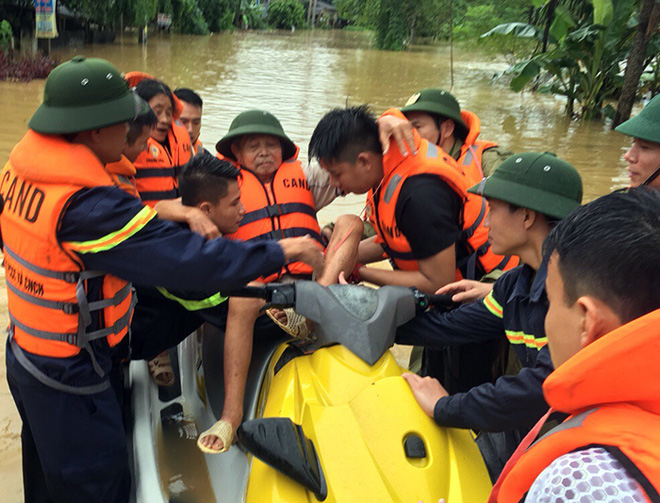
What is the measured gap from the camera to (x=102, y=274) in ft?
6.95

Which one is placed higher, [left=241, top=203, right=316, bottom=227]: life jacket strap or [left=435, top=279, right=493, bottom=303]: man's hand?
[left=241, top=203, right=316, bottom=227]: life jacket strap

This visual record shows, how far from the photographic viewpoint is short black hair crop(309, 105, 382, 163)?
113 inches

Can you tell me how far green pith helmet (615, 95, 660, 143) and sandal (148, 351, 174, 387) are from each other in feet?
8.33

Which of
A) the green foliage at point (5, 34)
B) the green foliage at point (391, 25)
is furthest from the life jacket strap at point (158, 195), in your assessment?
the green foliage at point (391, 25)

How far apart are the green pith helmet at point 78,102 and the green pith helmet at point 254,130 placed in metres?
1.29

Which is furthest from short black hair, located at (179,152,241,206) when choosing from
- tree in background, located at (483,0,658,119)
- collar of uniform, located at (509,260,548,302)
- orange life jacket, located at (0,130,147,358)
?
tree in background, located at (483,0,658,119)

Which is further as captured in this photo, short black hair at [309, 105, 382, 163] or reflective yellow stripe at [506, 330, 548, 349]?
short black hair at [309, 105, 382, 163]

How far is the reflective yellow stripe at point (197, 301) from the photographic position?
274 cm

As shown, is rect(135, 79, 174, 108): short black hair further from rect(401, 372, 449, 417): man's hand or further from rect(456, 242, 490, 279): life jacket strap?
rect(401, 372, 449, 417): man's hand

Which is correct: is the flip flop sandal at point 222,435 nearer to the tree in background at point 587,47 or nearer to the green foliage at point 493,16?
the tree in background at point 587,47

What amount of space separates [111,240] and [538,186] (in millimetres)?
1484

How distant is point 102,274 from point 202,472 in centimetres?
143

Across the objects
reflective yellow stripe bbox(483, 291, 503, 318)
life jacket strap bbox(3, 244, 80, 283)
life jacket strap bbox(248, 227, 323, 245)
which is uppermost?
life jacket strap bbox(3, 244, 80, 283)

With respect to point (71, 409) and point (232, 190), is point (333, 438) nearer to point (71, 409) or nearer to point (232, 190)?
point (71, 409)
